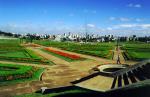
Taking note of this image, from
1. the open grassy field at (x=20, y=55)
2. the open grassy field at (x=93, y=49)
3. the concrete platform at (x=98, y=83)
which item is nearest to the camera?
the concrete platform at (x=98, y=83)

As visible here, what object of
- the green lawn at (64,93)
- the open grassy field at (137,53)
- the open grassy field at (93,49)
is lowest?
the green lawn at (64,93)

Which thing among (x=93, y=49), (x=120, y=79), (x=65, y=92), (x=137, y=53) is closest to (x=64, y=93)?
(x=65, y=92)

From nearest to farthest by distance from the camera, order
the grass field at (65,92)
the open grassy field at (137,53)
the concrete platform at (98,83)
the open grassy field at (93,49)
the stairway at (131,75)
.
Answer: the stairway at (131,75), the concrete platform at (98,83), the grass field at (65,92), the open grassy field at (137,53), the open grassy field at (93,49)

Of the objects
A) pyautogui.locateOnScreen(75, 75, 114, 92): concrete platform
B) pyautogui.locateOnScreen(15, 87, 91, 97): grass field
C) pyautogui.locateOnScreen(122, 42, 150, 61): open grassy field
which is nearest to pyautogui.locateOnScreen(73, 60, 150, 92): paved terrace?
pyautogui.locateOnScreen(75, 75, 114, 92): concrete platform

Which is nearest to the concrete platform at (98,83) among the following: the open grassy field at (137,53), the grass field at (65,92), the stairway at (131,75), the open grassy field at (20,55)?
the grass field at (65,92)

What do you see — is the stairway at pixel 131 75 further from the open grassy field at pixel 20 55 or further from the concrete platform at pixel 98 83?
the open grassy field at pixel 20 55

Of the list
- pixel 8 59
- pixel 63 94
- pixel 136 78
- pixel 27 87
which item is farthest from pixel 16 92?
pixel 8 59

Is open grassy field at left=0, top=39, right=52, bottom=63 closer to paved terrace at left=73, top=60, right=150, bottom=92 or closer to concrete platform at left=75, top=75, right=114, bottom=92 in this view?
concrete platform at left=75, top=75, right=114, bottom=92

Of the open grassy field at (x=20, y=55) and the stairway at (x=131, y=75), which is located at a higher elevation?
the stairway at (x=131, y=75)

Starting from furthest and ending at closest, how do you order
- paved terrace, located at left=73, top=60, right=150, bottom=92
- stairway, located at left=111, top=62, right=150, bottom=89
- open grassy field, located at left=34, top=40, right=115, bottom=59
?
open grassy field, located at left=34, top=40, right=115, bottom=59 < paved terrace, located at left=73, top=60, right=150, bottom=92 < stairway, located at left=111, top=62, right=150, bottom=89

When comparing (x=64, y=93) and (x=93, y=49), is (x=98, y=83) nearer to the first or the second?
(x=64, y=93)

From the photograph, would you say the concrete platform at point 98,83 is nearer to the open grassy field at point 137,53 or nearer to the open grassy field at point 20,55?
the open grassy field at point 20,55

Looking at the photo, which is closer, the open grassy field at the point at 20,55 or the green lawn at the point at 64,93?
the green lawn at the point at 64,93

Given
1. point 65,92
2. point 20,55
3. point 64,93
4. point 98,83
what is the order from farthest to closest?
point 20,55, point 98,83, point 65,92, point 64,93
